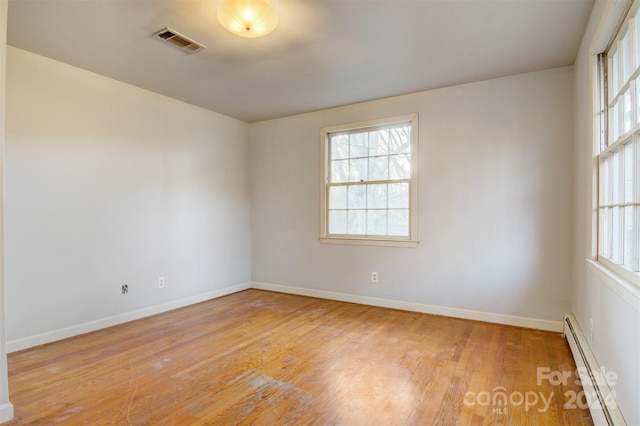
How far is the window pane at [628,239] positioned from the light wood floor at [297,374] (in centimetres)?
94

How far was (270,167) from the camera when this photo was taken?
504 centimetres

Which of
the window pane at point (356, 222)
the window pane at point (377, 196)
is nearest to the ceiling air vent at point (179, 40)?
the window pane at point (377, 196)

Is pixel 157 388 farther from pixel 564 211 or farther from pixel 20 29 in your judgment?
pixel 564 211

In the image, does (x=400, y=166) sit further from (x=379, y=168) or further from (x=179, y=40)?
(x=179, y=40)

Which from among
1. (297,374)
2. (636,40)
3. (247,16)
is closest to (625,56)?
(636,40)

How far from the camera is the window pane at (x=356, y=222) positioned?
4316 mm

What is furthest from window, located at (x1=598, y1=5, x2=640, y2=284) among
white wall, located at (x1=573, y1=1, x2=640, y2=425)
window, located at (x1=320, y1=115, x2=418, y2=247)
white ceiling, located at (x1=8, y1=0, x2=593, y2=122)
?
window, located at (x1=320, y1=115, x2=418, y2=247)

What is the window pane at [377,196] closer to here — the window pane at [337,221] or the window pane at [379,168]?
the window pane at [379,168]

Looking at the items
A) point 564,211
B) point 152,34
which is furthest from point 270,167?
point 564,211

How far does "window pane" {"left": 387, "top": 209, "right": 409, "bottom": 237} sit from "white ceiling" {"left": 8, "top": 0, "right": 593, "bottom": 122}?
146 cm

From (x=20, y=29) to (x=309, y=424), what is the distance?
138 inches

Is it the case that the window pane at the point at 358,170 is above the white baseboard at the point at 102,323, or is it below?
above

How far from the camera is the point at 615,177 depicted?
1923 mm

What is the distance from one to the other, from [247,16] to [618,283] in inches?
99.5
